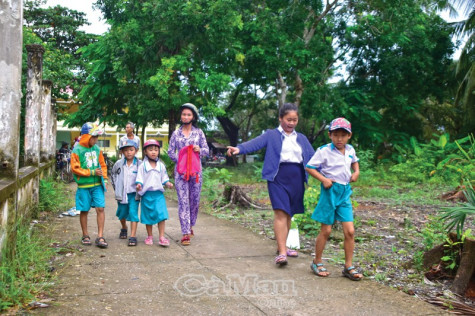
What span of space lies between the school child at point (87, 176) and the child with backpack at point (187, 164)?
3.28 ft

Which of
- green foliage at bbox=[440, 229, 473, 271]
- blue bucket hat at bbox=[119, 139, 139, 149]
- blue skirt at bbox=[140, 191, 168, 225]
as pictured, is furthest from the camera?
blue bucket hat at bbox=[119, 139, 139, 149]

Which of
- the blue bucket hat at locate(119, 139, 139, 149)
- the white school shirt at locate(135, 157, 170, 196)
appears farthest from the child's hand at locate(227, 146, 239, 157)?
the blue bucket hat at locate(119, 139, 139, 149)

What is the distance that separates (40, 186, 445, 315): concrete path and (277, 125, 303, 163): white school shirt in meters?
1.16

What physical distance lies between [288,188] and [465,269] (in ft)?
6.38

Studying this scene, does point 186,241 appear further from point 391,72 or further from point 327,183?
point 391,72

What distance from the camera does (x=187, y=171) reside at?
6395 mm

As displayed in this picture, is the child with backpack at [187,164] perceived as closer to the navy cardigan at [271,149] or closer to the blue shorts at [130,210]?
the blue shorts at [130,210]

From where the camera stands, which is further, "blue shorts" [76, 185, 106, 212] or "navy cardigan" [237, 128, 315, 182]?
"blue shorts" [76, 185, 106, 212]

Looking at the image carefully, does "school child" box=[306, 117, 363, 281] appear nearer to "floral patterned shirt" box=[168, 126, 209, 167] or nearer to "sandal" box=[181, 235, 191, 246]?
"sandal" box=[181, 235, 191, 246]

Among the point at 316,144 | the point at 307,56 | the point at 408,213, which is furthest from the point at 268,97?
the point at 408,213

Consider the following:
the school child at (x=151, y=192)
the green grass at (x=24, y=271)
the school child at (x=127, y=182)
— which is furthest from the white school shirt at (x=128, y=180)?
the green grass at (x=24, y=271)

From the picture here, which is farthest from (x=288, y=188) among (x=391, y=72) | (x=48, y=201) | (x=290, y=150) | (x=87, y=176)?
(x=391, y=72)

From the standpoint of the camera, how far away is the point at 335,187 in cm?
479

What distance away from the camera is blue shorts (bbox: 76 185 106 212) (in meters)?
6.09
